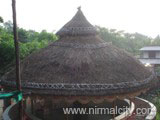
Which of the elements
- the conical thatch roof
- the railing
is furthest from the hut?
the railing

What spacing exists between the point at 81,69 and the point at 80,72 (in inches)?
7.1

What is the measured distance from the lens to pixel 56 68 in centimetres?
1051

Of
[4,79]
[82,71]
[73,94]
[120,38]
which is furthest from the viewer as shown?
[120,38]

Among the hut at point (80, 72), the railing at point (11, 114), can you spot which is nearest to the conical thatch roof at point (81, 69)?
the hut at point (80, 72)

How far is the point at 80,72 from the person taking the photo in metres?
10.2

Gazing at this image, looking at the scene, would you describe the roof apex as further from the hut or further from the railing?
the railing

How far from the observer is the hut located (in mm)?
9672

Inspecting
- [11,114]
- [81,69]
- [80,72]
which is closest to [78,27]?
[81,69]

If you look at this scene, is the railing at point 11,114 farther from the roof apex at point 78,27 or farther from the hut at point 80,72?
the roof apex at point 78,27

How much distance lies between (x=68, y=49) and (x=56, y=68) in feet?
4.69

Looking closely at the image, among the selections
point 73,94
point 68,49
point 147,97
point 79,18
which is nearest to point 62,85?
point 73,94

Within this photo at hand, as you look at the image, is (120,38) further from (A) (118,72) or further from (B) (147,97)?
(A) (118,72)

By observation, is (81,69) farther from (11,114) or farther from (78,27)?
(11,114)

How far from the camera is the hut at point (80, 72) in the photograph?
381 inches
